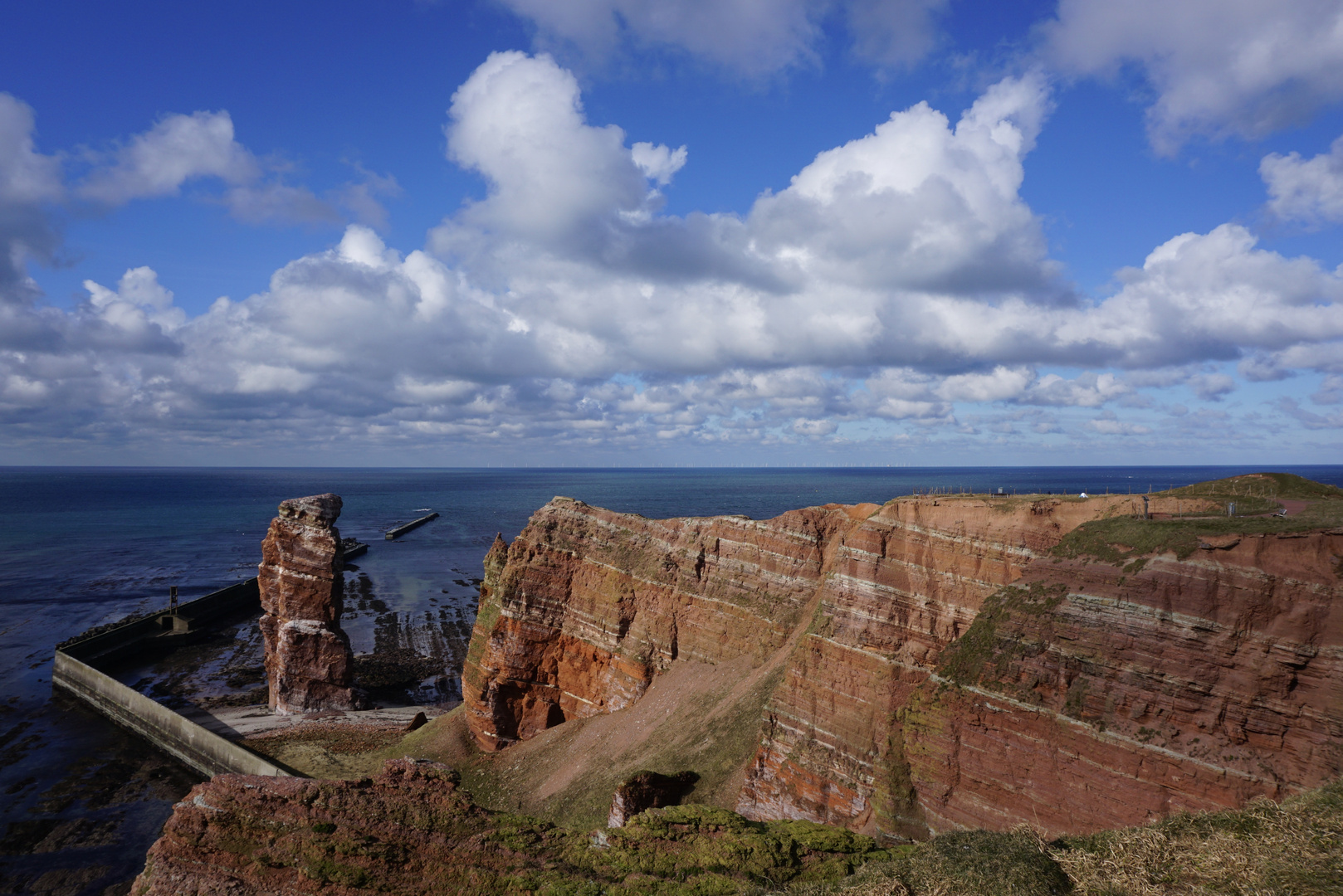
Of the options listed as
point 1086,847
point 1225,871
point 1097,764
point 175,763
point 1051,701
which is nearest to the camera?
point 1225,871

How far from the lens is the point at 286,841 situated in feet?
52.0

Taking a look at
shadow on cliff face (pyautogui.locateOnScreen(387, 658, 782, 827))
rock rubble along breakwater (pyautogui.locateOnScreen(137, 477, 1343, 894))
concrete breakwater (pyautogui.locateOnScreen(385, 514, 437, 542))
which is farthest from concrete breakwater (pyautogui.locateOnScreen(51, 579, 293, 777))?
concrete breakwater (pyautogui.locateOnScreen(385, 514, 437, 542))

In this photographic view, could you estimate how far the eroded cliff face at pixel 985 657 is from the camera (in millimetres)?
15609

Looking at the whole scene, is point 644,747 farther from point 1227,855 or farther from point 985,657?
point 1227,855

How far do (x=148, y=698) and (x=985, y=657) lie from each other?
51.3 meters

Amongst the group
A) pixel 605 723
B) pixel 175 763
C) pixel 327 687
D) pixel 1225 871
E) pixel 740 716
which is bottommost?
pixel 175 763

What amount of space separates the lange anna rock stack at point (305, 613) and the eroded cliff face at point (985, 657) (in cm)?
1541

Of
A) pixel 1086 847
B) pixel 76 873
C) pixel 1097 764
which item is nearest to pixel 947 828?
pixel 1097 764

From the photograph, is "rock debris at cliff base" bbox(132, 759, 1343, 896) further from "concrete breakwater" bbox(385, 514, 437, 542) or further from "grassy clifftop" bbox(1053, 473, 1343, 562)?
"concrete breakwater" bbox(385, 514, 437, 542)

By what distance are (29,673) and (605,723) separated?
52.8 meters

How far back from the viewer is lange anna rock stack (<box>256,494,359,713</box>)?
1721 inches

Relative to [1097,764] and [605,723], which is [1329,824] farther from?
A: [605,723]

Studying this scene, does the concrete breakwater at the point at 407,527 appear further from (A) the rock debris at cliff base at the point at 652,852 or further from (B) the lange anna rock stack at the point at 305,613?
(A) the rock debris at cliff base at the point at 652,852

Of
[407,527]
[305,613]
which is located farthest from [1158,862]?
[407,527]
